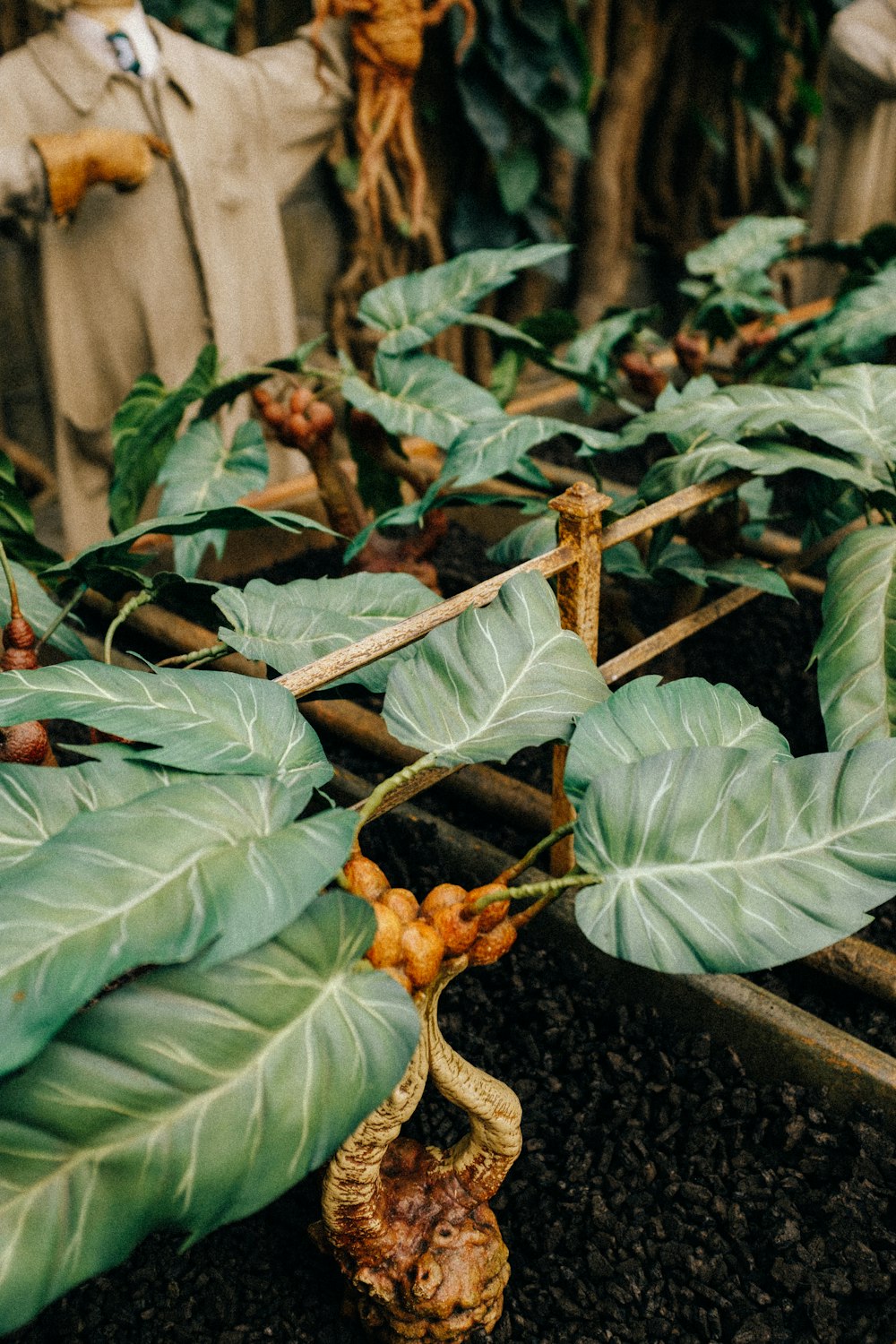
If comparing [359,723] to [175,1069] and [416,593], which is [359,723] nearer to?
[416,593]

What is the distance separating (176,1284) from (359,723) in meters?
0.78

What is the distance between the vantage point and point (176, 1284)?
3.41ft

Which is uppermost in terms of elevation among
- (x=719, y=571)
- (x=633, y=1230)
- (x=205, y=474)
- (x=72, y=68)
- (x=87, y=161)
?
(x=72, y=68)

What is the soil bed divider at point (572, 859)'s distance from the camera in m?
1.06

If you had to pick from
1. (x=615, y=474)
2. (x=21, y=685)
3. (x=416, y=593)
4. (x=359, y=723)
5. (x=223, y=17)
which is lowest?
(x=615, y=474)

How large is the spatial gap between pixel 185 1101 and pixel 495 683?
0.45 meters

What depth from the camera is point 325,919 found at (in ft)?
2.33

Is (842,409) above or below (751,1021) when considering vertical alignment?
above

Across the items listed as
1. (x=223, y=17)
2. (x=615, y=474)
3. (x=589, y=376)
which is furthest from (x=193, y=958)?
(x=223, y=17)

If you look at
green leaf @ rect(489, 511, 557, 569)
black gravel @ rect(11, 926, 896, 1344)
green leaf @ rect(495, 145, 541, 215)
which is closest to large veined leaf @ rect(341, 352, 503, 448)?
green leaf @ rect(489, 511, 557, 569)

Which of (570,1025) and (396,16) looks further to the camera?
(396,16)

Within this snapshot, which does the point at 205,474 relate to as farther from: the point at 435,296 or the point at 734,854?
the point at 734,854

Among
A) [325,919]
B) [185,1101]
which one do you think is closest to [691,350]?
[325,919]

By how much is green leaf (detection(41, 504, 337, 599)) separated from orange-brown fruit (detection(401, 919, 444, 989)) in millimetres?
463
